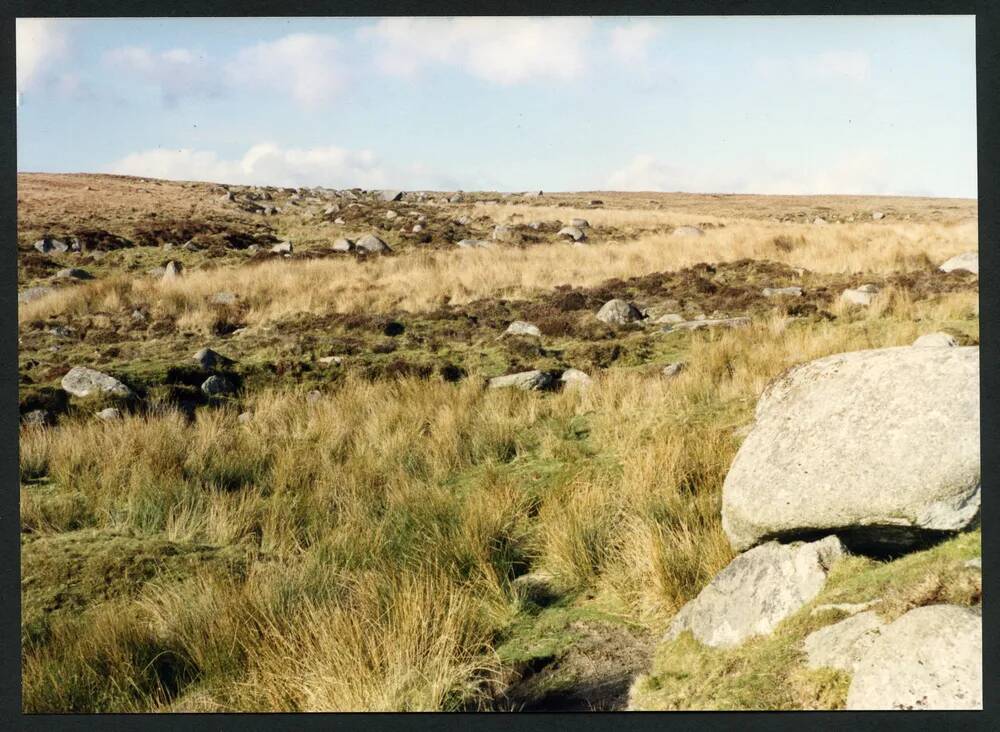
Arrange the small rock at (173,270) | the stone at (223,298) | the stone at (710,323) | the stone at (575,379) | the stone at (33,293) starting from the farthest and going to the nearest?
the small rock at (173,270)
the stone at (223,298)
the stone at (33,293)
the stone at (710,323)
the stone at (575,379)

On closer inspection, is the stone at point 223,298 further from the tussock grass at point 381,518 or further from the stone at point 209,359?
the tussock grass at point 381,518

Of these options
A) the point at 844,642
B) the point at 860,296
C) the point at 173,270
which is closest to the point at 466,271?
the point at 173,270

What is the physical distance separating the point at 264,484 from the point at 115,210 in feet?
103

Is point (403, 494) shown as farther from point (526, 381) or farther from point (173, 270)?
point (173, 270)

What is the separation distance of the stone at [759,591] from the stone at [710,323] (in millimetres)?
7804

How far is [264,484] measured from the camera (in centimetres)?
693

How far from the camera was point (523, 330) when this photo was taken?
1328cm

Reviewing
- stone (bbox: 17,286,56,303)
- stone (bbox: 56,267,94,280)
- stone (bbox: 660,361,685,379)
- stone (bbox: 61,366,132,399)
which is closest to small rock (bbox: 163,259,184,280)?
stone (bbox: 56,267,94,280)

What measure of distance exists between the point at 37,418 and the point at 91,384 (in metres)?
1.02

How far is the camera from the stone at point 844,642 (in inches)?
129

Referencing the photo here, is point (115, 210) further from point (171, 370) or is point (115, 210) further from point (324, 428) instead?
point (324, 428)

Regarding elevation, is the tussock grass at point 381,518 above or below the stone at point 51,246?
below

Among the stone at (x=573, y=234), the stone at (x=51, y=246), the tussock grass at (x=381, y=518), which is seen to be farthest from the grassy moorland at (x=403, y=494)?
the stone at (x=573, y=234)

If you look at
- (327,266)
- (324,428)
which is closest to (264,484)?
(324,428)
